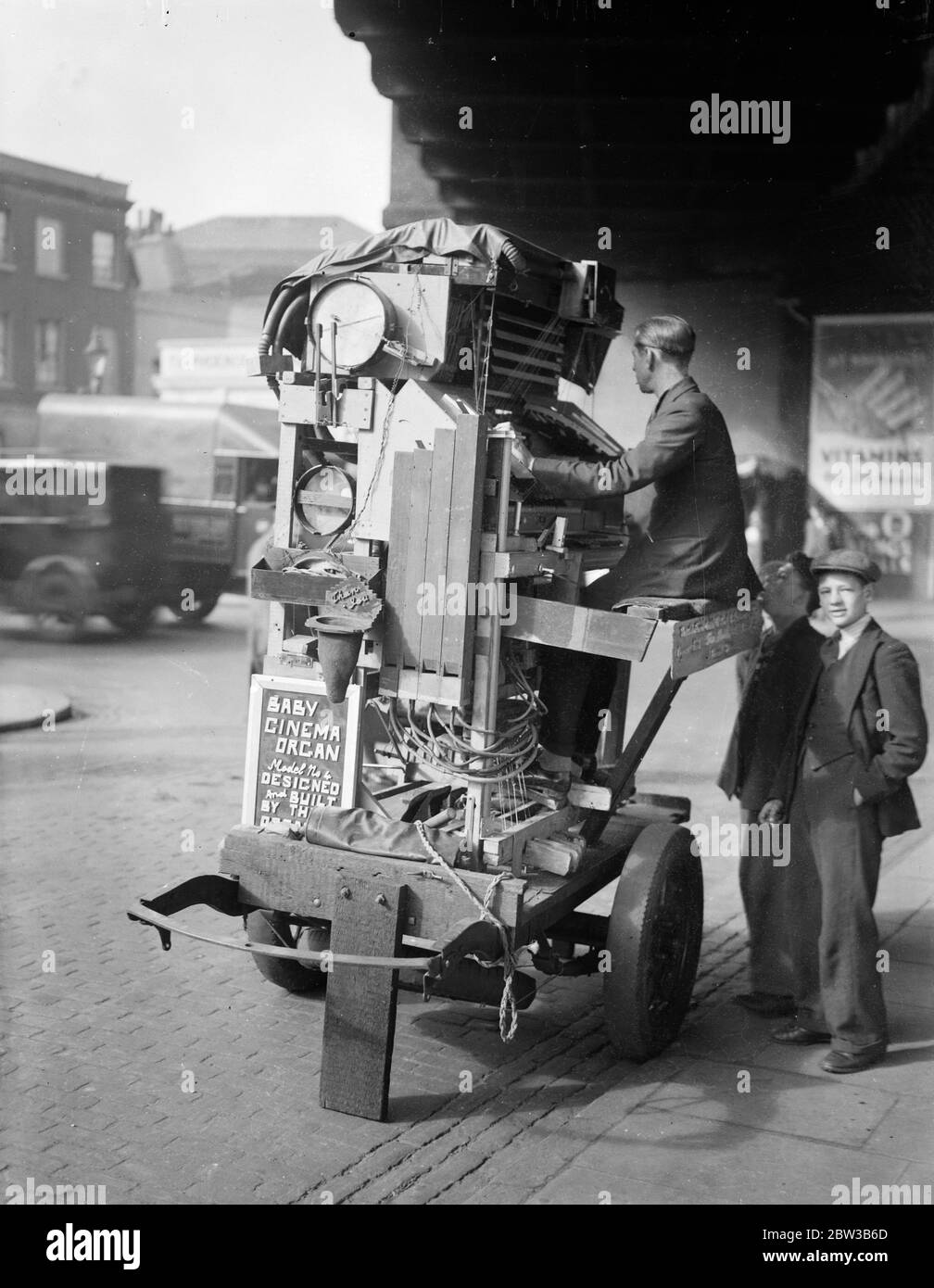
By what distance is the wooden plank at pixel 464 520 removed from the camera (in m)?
4.77

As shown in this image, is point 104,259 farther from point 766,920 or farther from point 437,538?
point 766,920

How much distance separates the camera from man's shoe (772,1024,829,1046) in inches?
221

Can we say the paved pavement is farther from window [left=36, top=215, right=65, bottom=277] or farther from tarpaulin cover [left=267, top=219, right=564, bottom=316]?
window [left=36, top=215, right=65, bottom=277]

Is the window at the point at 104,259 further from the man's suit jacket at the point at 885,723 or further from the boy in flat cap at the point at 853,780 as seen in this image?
the man's suit jacket at the point at 885,723

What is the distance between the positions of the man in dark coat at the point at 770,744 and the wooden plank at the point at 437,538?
5.87ft

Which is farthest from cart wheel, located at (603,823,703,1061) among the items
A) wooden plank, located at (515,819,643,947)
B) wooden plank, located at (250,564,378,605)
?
wooden plank, located at (250,564,378,605)

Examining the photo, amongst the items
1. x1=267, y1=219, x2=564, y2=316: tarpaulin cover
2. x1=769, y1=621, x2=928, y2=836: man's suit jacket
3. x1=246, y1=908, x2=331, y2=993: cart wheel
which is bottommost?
x1=246, y1=908, x2=331, y2=993: cart wheel

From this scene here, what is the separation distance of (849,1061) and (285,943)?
8.04 feet

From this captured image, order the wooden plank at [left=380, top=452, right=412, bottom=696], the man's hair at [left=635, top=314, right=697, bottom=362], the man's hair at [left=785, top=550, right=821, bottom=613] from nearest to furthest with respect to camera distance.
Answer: the wooden plank at [left=380, top=452, right=412, bottom=696]
the man's hair at [left=635, top=314, right=697, bottom=362]
the man's hair at [left=785, top=550, right=821, bottom=613]

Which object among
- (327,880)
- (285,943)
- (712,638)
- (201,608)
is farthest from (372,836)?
(201,608)

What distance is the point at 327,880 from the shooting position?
4828 millimetres

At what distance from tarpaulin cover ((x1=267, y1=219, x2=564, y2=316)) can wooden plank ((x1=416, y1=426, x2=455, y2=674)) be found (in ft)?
2.69

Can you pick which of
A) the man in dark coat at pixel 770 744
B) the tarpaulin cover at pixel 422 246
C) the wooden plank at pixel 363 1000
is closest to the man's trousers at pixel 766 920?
the man in dark coat at pixel 770 744
